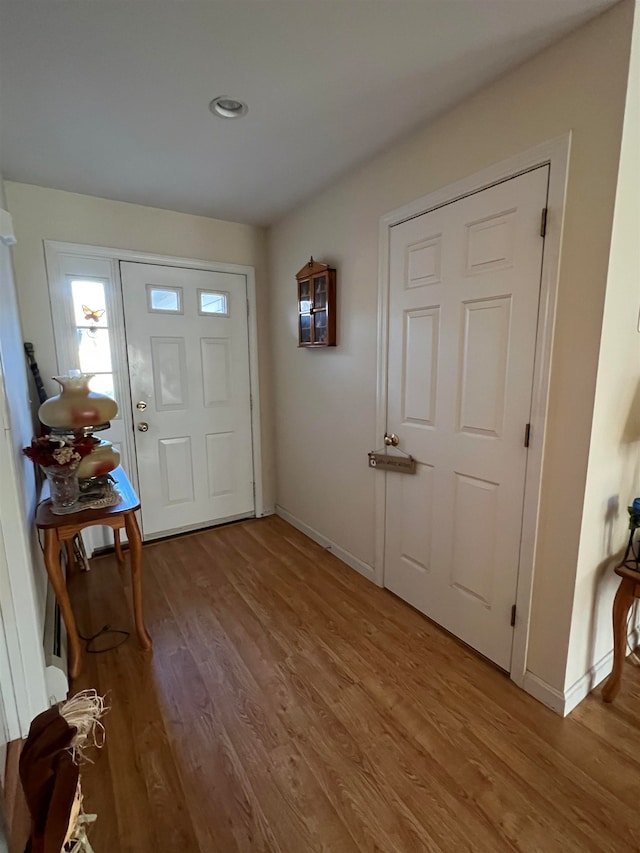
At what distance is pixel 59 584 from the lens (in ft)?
5.49

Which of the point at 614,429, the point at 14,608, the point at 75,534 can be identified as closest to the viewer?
the point at 14,608

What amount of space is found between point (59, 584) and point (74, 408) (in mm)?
741

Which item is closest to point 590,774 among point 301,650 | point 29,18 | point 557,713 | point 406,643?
point 557,713

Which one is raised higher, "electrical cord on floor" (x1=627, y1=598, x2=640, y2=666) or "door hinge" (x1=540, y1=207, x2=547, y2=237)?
"door hinge" (x1=540, y1=207, x2=547, y2=237)

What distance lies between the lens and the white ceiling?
4.14ft

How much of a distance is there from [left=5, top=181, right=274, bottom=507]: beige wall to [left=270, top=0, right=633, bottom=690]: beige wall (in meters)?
0.72

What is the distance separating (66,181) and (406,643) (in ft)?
10.3

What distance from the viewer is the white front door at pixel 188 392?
2896 millimetres

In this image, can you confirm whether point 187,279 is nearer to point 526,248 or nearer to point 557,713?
point 526,248

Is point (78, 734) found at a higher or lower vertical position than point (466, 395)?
lower

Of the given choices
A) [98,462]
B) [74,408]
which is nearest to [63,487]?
[98,462]

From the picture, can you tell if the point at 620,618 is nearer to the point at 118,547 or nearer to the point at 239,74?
the point at 239,74

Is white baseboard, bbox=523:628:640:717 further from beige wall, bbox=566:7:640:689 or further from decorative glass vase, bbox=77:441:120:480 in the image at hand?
decorative glass vase, bbox=77:441:120:480

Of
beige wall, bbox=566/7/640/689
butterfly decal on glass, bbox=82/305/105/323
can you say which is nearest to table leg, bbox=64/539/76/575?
butterfly decal on glass, bbox=82/305/105/323
